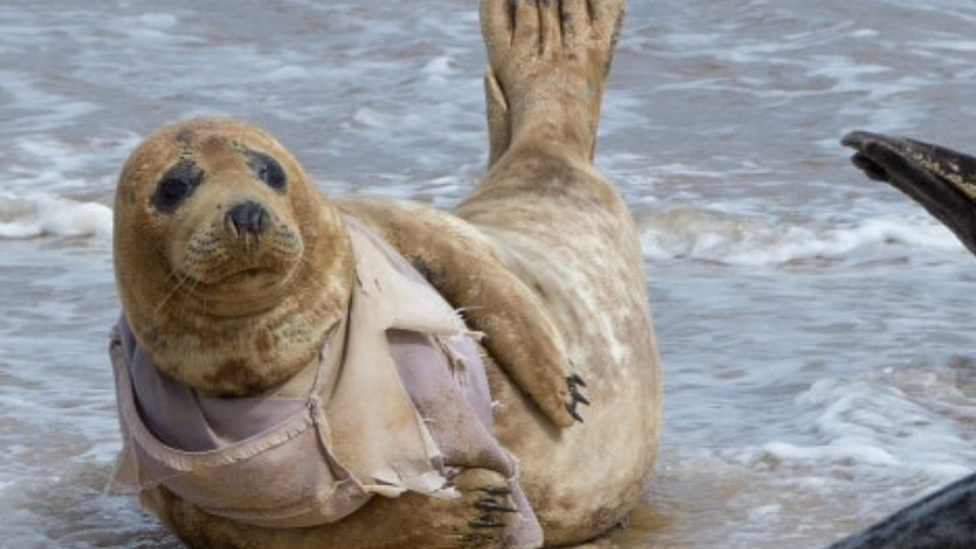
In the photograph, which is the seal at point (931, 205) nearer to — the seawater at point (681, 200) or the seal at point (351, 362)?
the seal at point (351, 362)

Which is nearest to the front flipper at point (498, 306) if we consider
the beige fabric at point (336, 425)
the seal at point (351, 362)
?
the seal at point (351, 362)

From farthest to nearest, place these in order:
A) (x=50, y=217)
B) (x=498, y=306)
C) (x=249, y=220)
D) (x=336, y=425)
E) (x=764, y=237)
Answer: (x=50, y=217), (x=764, y=237), (x=498, y=306), (x=336, y=425), (x=249, y=220)

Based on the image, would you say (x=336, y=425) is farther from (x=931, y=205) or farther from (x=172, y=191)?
(x=931, y=205)

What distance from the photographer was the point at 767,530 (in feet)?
17.3

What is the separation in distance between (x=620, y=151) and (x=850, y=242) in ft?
5.66

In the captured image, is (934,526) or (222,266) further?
(222,266)

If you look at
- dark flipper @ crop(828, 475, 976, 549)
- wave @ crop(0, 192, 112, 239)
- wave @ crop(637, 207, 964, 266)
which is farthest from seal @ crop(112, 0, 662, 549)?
wave @ crop(0, 192, 112, 239)

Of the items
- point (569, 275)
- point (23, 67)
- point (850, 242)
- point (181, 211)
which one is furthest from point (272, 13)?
point (181, 211)

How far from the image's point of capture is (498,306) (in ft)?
15.8

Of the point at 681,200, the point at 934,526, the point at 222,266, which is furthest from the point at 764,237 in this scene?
the point at 934,526

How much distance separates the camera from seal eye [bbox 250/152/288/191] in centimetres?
438

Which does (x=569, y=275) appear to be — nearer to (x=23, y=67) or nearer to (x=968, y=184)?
(x=968, y=184)

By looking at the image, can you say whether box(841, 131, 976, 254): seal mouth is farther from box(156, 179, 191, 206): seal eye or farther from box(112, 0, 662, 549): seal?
box(156, 179, 191, 206): seal eye

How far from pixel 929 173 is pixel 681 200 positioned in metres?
7.61
